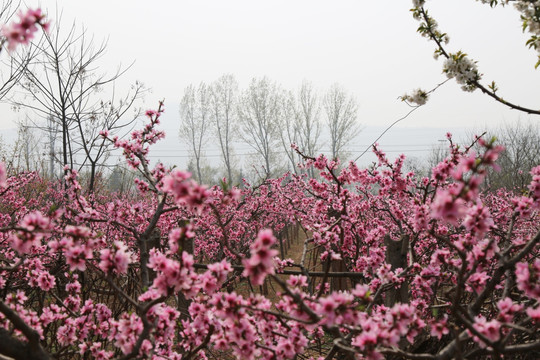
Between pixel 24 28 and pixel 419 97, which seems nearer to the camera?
pixel 24 28

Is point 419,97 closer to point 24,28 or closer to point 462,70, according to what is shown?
point 462,70

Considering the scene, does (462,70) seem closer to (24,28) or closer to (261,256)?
(261,256)

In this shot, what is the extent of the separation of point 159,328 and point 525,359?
3.33m

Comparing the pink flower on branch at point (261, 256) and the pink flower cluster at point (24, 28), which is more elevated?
the pink flower cluster at point (24, 28)

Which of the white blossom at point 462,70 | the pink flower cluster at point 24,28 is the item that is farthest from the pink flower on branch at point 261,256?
the white blossom at point 462,70

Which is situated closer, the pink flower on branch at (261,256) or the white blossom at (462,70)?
the pink flower on branch at (261,256)

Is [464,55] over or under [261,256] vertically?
over

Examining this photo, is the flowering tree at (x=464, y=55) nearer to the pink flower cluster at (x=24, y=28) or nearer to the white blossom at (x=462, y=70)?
the white blossom at (x=462, y=70)

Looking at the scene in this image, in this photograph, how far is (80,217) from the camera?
2461 millimetres

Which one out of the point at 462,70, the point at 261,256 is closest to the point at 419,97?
the point at 462,70

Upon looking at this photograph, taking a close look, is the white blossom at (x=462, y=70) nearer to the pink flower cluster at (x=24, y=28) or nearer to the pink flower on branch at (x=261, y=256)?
the pink flower on branch at (x=261, y=256)

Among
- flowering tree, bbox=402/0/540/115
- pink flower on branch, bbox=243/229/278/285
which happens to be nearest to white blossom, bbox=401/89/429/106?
flowering tree, bbox=402/0/540/115

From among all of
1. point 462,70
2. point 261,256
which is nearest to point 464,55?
point 462,70

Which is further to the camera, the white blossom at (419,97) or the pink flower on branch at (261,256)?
the white blossom at (419,97)
